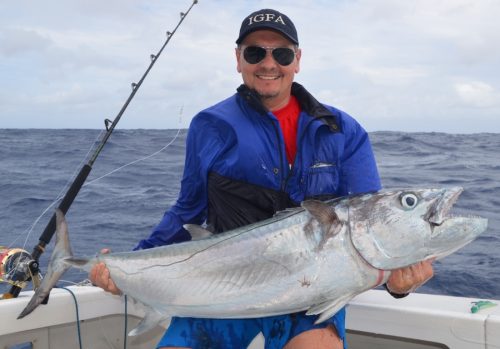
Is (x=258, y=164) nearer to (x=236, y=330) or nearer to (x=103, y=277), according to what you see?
(x=236, y=330)

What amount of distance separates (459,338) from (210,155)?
1.90 m

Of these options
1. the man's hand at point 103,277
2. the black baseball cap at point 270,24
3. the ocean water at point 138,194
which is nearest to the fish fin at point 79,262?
the man's hand at point 103,277

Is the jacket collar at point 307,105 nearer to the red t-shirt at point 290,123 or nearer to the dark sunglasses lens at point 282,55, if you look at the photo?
the red t-shirt at point 290,123

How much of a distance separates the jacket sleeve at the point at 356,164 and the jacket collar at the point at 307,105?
122mm

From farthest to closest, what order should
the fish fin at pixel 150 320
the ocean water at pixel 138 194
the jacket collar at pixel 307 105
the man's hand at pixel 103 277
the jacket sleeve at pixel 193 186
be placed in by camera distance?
the ocean water at pixel 138 194, the jacket sleeve at pixel 193 186, the jacket collar at pixel 307 105, the man's hand at pixel 103 277, the fish fin at pixel 150 320

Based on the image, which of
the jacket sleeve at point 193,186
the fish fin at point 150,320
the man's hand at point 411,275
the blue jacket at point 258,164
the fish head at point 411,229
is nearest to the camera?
the fish head at point 411,229

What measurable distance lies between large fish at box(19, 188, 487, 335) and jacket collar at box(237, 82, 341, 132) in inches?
33.7

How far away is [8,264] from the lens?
3.61 m

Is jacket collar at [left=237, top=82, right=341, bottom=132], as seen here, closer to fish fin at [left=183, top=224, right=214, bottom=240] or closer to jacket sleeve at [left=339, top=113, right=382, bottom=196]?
jacket sleeve at [left=339, top=113, right=382, bottom=196]

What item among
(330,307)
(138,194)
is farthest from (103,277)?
(138,194)

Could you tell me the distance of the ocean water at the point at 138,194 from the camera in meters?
6.65

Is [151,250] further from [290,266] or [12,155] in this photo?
[12,155]

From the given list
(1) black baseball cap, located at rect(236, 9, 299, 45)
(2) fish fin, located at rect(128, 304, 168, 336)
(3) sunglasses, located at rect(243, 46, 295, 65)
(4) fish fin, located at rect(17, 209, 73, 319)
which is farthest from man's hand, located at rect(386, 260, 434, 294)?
(4) fish fin, located at rect(17, 209, 73, 319)

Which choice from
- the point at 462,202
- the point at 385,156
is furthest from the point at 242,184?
the point at 385,156
